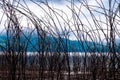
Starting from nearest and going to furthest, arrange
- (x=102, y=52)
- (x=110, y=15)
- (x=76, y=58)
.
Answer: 1. (x=110, y=15)
2. (x=102, y=52)
3. (x=76, y=58)

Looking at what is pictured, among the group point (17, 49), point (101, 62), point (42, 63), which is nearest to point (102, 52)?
point (101, 62)

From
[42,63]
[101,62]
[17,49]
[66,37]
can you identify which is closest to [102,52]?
[101,62]

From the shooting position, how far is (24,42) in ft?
7.88

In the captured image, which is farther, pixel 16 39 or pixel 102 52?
pixel 102 52

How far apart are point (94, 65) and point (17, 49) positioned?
59 cm

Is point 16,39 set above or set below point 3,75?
above

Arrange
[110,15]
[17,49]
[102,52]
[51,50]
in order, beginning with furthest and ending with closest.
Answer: [51,50] → [102,52] → [17,49] → [110,15]

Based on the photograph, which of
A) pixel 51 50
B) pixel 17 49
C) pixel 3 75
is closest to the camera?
pixel 17 49

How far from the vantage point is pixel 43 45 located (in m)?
2.45

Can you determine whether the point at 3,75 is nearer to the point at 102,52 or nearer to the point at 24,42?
the point at 24,42

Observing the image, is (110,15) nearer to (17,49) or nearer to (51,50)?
(17,49)

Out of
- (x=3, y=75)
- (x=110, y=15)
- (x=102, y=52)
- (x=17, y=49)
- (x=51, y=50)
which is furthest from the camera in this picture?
(x=3, y=75)

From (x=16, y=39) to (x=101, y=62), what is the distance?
2.43 feet

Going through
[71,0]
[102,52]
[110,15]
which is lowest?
[102,52]
